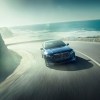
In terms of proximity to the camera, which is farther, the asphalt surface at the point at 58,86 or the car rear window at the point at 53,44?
the car rear window at the point at 53,44

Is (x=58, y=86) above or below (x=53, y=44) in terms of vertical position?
below

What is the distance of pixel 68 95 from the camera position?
28.1 ft

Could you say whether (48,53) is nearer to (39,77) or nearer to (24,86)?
(39,77)

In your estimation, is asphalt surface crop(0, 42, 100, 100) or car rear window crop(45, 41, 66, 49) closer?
asphalt surface crop(0, 42, 100, 100)

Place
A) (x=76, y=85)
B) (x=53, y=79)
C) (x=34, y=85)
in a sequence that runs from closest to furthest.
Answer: (x=76, y=85)
(x=34, y=85)
(x=53, y=79)

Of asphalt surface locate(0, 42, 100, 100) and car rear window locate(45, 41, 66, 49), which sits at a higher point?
car rear window locate(45, 41, 66, 49)

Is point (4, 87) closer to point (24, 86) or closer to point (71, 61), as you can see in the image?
point (24, 86)

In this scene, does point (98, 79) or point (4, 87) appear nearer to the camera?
point (98, 79)

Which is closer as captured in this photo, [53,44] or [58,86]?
[58,86]

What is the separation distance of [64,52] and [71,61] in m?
0.78

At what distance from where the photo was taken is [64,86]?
32.6ft

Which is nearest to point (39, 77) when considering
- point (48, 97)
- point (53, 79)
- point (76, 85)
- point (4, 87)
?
point (53, 79)

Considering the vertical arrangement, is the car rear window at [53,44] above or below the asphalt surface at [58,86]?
above

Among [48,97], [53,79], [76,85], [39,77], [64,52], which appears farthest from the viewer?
[64,52]
